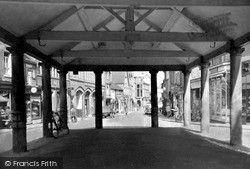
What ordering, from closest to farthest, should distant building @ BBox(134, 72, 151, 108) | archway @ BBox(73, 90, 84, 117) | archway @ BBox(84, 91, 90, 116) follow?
1. archway @ BBox(73, 90, 84, 117)
2. archway @ BBox(84, 91, 90, 116)
3. distant building @ BBox(134, 72, 151, 108)

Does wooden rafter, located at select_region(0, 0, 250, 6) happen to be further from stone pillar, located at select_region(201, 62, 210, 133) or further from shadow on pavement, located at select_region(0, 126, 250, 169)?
stone pillar, located at select_region(201, 62, 210, 133)

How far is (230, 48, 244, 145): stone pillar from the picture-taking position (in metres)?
9.79

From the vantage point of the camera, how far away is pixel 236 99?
10.0m

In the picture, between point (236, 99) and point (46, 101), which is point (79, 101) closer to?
point (46, 101)

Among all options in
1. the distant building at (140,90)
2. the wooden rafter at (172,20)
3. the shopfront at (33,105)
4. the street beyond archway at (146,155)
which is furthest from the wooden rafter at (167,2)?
the distant building at (140,90)

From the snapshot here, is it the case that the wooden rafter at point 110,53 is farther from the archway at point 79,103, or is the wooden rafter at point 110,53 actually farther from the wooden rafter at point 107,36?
the archway at point 79,103

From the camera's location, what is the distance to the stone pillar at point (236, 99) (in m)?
9.79

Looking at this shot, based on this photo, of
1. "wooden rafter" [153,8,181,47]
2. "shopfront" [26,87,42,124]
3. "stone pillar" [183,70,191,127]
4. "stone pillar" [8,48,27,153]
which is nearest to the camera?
"stone pillar" [8,48,27,153]

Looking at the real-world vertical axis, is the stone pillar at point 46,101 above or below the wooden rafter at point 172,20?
below

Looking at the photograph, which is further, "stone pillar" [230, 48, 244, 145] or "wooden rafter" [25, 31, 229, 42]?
"stone pillar" [230, 48, 244, 145]

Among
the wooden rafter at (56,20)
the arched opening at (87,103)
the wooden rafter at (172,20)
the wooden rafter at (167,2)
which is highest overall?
the wooden rafter at (172,20)

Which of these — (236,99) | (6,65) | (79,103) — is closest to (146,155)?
(236,99)

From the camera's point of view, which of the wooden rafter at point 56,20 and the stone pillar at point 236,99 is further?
the stone pillar at point 236,99

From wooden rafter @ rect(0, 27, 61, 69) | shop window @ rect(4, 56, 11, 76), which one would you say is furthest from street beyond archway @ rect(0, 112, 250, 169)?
shop window @ rect(4, 56, 11, 76)
